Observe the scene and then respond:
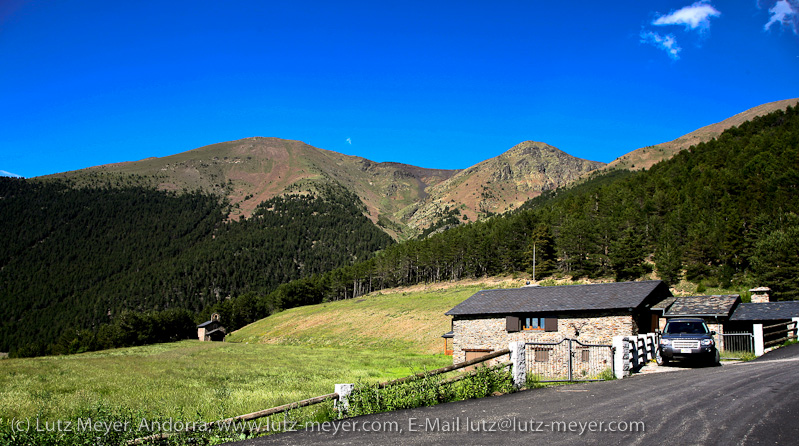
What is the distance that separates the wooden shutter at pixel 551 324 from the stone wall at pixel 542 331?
24cm

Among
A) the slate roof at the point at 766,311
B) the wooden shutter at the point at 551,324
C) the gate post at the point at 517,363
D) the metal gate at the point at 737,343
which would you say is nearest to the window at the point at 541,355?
the wooden shutter at the point at 551,324

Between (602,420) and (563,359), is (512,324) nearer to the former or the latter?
(563,359)

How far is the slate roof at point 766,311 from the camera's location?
32500 mm

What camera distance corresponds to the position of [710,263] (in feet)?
251

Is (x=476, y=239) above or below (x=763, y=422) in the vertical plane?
above

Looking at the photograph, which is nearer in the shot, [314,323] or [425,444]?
A: [425,444]

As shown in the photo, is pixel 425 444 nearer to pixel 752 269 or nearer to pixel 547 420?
pixel 547 420

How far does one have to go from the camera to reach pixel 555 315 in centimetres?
3369

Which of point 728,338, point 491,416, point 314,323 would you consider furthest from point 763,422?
point 314,323

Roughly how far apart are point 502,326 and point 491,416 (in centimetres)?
2732

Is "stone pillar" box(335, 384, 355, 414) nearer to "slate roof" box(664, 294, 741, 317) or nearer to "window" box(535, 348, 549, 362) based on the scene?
"window" box(535, 348, 549, 362)

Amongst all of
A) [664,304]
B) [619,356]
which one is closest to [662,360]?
[619,356]

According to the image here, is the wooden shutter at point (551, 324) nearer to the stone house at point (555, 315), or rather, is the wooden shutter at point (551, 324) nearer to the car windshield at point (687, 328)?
the stone house at point (555, 315)

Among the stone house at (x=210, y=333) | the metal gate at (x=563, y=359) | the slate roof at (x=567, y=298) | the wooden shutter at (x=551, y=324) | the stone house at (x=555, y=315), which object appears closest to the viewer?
the metal gate at (x=563, y=359)
